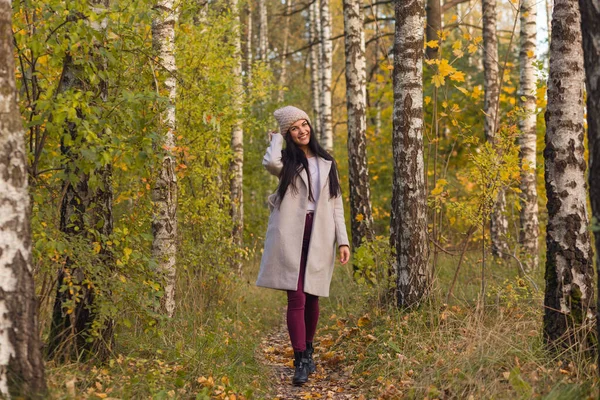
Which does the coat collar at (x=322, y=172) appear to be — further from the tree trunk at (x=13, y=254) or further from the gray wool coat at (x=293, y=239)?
the tree trunk at (x=13, y=254)

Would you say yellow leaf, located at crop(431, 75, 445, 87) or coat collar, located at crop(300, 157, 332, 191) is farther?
yellow leaf, located at crop(431, 75, 445, 87)

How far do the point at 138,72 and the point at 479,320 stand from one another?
9.65 feet

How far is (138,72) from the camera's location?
4875mm

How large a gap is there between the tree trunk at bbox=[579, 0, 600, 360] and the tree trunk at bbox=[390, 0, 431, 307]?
2862 mm

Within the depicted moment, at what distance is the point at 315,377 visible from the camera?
5426mm

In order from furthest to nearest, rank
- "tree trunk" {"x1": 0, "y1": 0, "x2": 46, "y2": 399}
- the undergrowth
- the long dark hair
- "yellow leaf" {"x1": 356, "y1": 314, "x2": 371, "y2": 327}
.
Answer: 1. "yellow leaf" {"x1": 356, "y1": 314, "x2": 371, "y2": 327}
2. the long dark hair
3. the undergrowth
4. "tree trunk" {"x1": 0, "y1": 0, "x2": 46, "y2": 399}

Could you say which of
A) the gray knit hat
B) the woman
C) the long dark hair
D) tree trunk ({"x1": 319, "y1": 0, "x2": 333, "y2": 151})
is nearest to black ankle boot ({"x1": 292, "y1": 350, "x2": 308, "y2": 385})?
the woman

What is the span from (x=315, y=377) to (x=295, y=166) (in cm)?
166

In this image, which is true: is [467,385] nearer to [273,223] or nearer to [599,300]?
[599,300]

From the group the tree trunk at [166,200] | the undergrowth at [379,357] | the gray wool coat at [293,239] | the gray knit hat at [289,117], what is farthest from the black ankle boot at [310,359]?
the gray knit hat at [289,117]

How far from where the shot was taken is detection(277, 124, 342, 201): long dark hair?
5.34 m

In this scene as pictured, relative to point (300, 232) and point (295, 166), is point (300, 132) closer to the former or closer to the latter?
point (295, 166)

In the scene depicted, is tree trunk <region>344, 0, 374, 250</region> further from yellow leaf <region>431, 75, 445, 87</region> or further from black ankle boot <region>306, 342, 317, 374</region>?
black ankle boot <region>306, 342, 317, 374</region>

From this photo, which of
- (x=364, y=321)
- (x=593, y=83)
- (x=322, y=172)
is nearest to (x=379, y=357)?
(x=364, y=321)
